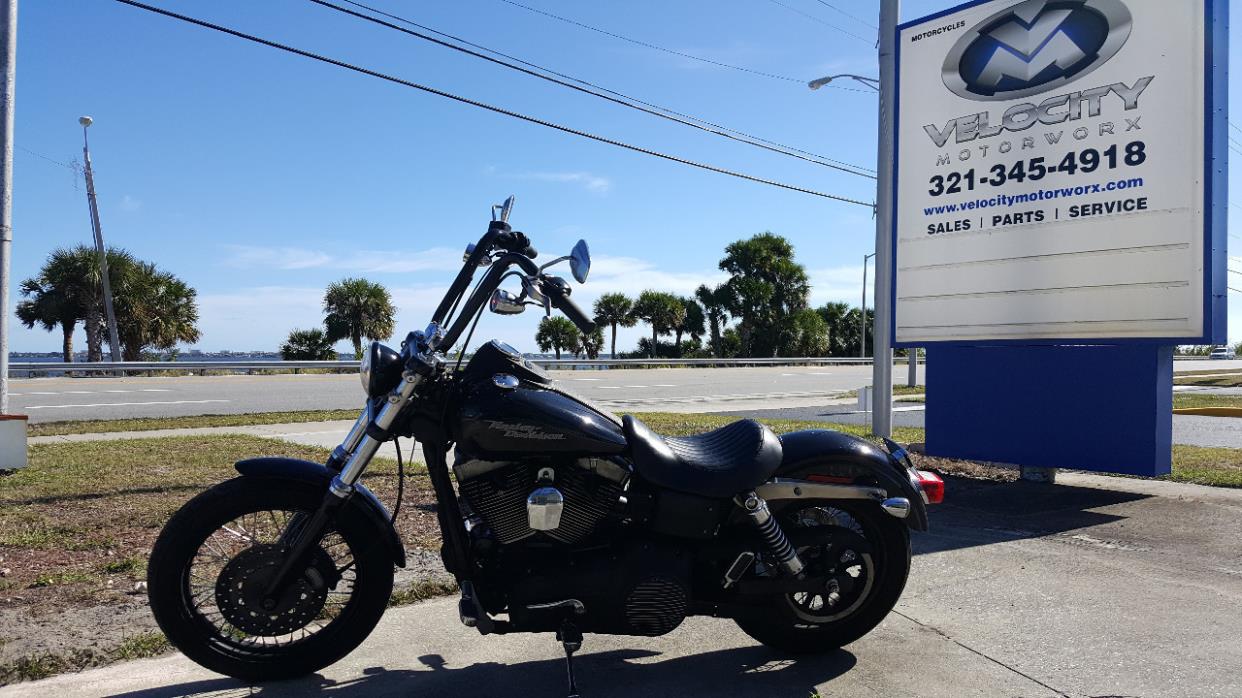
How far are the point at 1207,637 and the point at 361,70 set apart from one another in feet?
35.4

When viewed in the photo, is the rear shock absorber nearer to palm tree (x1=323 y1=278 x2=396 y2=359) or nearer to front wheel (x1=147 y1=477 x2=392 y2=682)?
front wheel (x1=147 y1=477 x2=392 y2=682)

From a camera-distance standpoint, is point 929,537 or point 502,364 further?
point 929,537

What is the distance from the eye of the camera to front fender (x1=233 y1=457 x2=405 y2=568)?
10.6 feet

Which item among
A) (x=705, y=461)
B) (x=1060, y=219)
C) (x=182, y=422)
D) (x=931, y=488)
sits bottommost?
(x=182, y=422)

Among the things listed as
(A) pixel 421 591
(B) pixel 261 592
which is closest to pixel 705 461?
(B) pixel 261 592

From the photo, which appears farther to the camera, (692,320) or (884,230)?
(692,320)

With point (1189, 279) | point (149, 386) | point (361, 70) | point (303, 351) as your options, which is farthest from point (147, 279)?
point (1189, 279)

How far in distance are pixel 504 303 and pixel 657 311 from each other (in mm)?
47326

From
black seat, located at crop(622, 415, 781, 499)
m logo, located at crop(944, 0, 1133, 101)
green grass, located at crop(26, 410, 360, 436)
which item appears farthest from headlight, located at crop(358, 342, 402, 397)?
green grass, located at crop(26, 410, 360, 436)

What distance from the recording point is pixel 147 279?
32.5 m

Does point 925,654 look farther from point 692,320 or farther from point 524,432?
point 692,320

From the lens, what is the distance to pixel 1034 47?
7438mm

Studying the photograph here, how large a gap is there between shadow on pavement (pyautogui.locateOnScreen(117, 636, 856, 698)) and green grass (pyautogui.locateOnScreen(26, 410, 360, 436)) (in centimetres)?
932

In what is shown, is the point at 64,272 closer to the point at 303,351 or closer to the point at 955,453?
the point at 303,351
